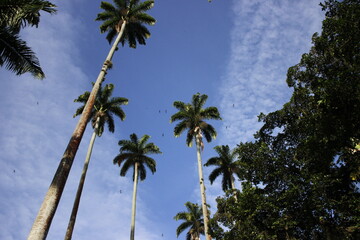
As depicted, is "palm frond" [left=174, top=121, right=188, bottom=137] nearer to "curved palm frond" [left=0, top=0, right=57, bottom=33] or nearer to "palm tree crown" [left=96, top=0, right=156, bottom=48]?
"palm tree crown" [left=96, top=0, right=156, bottom=48]

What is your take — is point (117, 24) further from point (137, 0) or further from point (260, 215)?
point (260, 215)

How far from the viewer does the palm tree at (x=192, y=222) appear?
127ft

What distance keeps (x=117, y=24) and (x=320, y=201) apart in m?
18.5

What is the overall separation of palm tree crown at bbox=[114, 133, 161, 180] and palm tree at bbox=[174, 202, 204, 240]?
957 cm

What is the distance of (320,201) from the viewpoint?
1360 centimetres

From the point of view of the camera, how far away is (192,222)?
39531mm

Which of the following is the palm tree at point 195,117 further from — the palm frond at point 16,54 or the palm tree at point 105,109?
the palm frond at point 16,54

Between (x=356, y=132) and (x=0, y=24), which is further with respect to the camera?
(x=356, y=132)

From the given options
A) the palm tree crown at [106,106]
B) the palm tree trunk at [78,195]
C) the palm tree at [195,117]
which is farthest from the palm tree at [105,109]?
the palm tree at [195,117]

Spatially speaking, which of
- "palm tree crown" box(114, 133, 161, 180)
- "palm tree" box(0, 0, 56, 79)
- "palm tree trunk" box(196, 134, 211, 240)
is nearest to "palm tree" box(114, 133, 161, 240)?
"palm tree crown" box(114, 133, 161, 180)

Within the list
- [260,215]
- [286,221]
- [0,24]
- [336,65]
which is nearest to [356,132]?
[336,65]

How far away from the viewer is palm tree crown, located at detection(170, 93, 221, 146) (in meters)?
31.3

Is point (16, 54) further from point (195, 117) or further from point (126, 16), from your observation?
point (195, 117)

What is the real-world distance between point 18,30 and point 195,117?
22216mm
